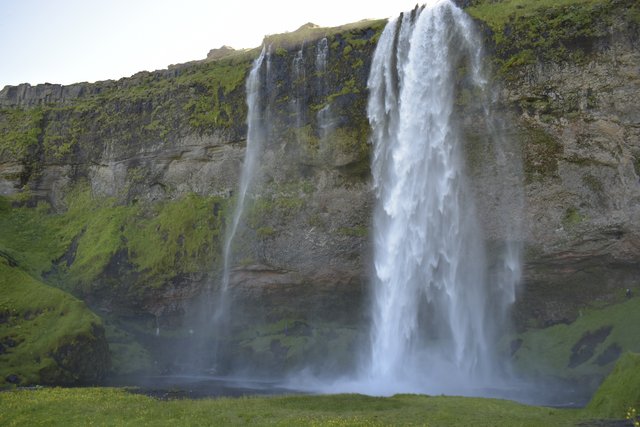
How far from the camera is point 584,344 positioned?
1729 inches

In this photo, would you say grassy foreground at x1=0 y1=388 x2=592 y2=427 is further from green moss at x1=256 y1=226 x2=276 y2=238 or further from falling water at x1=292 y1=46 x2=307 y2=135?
falling water at x1=292 y1=46 x2=307 y2=135

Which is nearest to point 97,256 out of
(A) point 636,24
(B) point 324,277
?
(B) point 324,277

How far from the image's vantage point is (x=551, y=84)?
46.7 meters

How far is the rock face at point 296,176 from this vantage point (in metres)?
45.6

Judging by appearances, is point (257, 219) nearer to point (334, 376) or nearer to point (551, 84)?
point (334, 376)

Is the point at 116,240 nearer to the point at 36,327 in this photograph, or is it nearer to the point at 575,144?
the point at 36,327

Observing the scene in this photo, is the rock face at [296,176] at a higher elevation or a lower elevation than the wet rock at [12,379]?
higher

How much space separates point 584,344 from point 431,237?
45.6ft

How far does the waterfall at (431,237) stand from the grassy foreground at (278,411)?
1528 centimetres

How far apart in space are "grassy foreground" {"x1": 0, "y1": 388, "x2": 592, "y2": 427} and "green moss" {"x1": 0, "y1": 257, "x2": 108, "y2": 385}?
40.1ft

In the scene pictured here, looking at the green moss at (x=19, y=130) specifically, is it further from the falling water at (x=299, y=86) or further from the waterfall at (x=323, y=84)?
the waterfall at (x=323, y=84)

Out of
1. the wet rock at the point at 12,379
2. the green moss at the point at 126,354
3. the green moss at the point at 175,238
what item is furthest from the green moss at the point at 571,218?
the wet rock at the point at 12,379

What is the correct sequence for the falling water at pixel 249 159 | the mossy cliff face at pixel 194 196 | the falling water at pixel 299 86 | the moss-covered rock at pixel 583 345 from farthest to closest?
the falling water at pixel 249 159
the falling water at pixel 299 86
the mossy cliff face at pixel 194 196
the moss-covered rock at pixel 583 345

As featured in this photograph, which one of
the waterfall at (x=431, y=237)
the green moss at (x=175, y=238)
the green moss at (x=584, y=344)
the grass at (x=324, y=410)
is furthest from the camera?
the green moss at (x=175, y=238)
